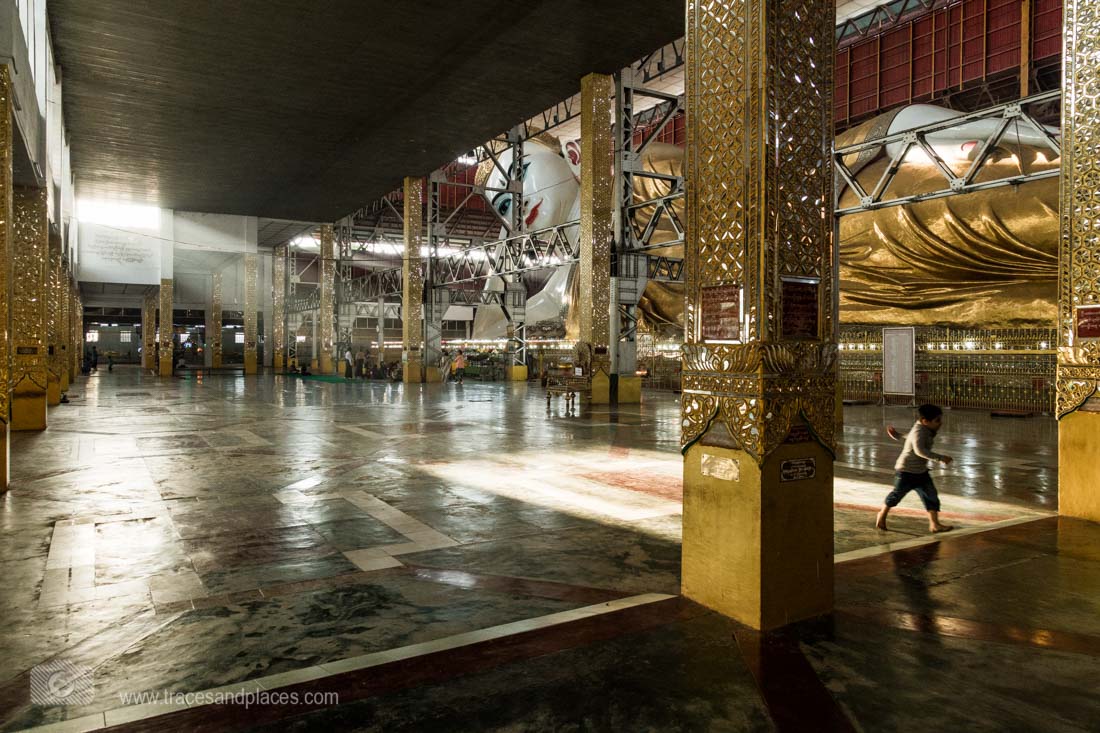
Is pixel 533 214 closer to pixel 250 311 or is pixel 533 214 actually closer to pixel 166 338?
pixel 250 311

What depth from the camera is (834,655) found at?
10.4 feet

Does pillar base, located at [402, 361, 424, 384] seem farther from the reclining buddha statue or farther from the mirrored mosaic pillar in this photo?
the reclining buddha statue

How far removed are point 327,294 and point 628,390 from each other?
21854 mm

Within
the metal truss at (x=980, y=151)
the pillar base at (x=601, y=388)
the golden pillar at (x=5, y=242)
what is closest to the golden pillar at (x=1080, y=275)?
the metal truss at (x=980, y=151)

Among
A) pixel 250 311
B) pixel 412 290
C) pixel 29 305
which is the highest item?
pixel 412 290

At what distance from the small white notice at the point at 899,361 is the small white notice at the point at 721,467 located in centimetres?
1339

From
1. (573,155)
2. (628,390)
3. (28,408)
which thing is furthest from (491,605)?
(573,155)

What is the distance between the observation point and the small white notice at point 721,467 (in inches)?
144

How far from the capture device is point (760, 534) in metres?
3.48

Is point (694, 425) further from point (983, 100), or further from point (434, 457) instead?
point (983, 100)

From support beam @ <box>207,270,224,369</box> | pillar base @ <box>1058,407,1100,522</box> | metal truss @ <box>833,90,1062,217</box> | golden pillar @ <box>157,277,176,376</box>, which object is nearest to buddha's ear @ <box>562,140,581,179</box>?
golden pillar @ <box>157,277,176,376</box>

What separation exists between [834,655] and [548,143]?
3472cm

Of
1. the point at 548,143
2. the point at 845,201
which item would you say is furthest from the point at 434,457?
the point at 548,143

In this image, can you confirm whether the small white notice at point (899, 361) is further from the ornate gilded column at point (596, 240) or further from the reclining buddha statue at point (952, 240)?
the ornate gilded column at point (596, 240)
